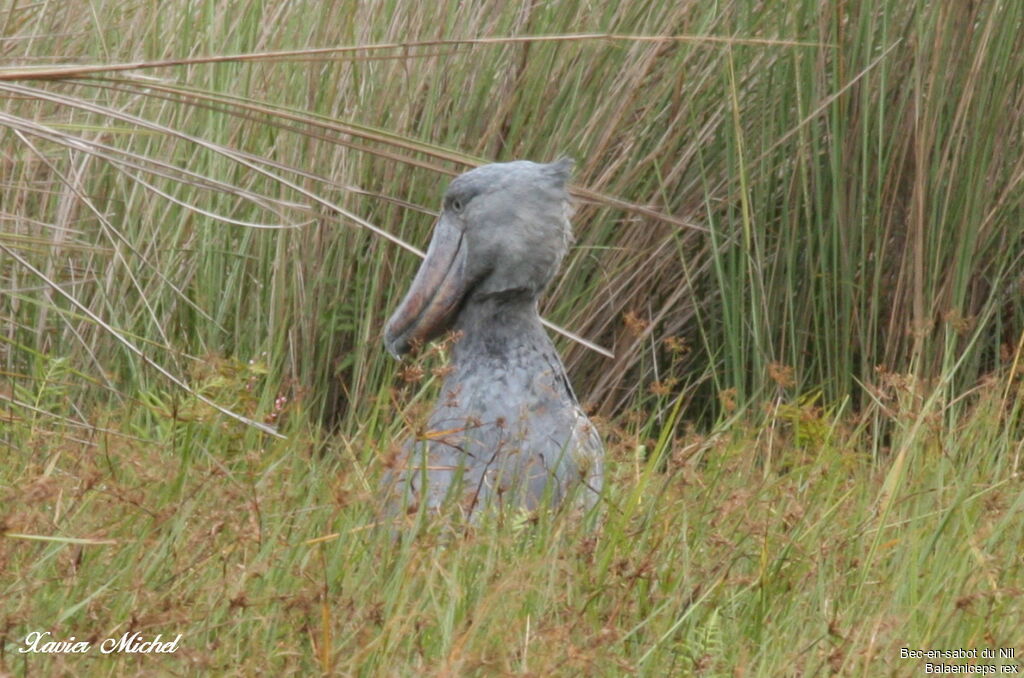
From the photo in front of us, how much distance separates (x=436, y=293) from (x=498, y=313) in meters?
0.13

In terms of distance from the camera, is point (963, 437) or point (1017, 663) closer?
point (1017, 663)

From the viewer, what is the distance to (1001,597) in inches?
99.6

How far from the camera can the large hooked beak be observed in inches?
131

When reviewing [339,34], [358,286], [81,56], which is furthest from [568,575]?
[81,56]

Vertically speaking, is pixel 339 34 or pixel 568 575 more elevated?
pixel 339 34

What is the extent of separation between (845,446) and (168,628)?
1.69 meters

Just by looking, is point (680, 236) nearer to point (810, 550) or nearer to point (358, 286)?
point (358, 286)

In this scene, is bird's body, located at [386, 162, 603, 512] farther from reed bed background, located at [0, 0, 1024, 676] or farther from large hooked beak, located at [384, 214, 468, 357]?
reed bed background, located at [0, 0, 1024, 676]

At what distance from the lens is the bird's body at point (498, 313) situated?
3.08 meters
